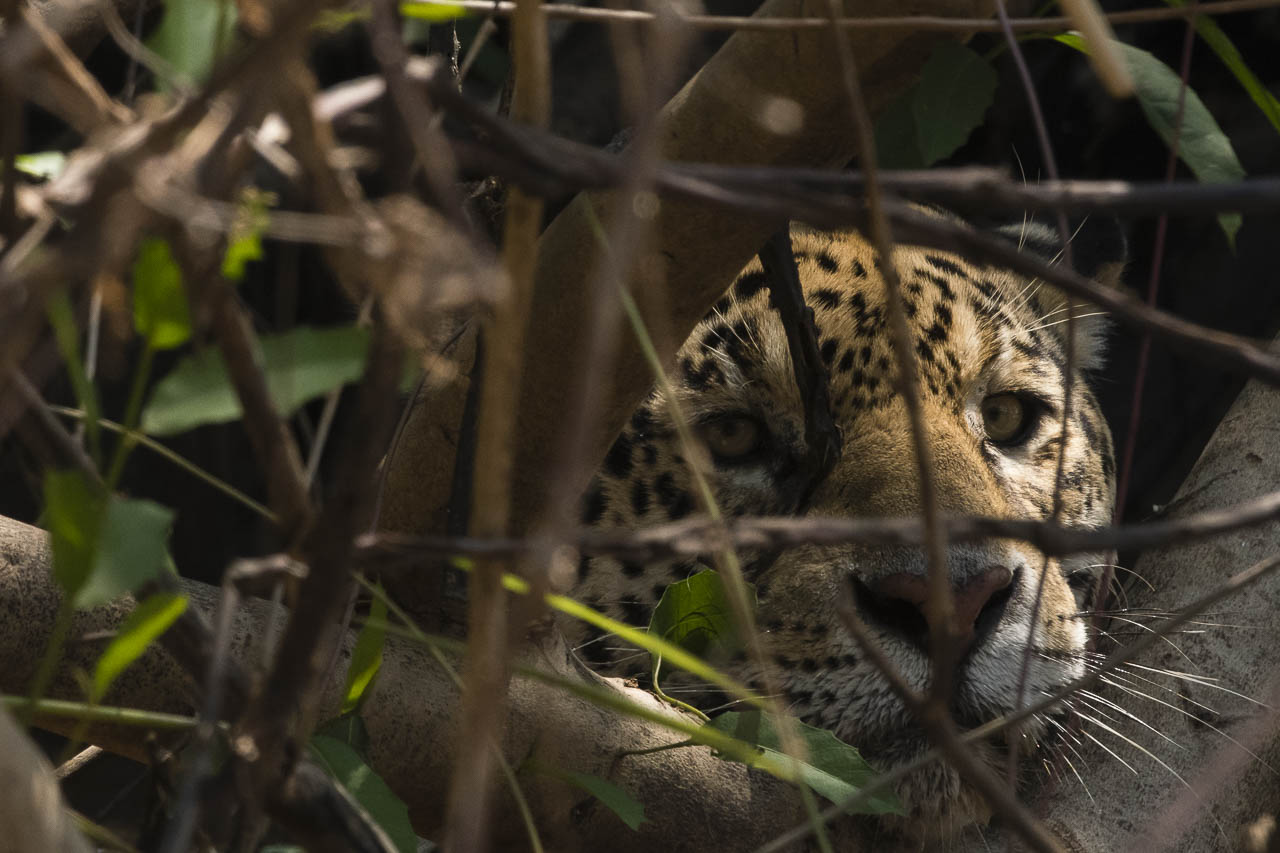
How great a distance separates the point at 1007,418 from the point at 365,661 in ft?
7.00

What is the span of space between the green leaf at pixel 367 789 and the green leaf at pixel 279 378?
0.62 m

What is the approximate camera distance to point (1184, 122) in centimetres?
193

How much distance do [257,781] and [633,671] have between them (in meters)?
1.79

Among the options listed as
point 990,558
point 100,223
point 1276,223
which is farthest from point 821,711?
point 1276,223

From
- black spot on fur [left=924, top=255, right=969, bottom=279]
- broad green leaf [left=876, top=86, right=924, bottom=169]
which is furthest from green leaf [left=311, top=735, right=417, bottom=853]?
black spot on fur [left=924, top=255, right=969, bottom=279]

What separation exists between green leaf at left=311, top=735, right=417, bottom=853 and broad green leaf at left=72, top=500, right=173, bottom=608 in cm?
57

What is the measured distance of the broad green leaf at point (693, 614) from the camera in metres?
1.91

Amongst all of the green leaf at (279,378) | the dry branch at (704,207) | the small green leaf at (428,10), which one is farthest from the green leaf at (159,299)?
the dry branch at (704,207)

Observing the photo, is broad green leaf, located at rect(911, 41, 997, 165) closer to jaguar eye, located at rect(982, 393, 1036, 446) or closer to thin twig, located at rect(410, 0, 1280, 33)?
thin twig, located at rect(410, 0, 1280, 33)

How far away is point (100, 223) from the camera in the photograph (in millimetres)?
808

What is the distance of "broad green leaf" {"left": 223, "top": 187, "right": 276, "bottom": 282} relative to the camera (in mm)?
875

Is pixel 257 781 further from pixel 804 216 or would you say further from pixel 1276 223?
pixel 1276 223

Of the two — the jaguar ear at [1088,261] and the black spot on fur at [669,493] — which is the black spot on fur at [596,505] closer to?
the black spot on fur at [669,493]

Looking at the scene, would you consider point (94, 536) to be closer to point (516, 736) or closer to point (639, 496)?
point (516, 736)
